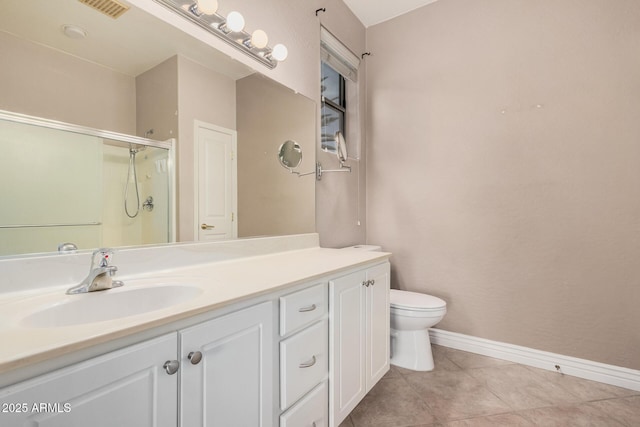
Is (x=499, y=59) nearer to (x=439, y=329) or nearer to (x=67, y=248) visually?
(x=439, y=329)

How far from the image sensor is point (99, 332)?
0.55 m

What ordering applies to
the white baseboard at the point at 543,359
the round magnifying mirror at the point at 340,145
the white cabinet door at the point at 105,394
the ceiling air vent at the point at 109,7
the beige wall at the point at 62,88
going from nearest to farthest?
the white cabinet door at the point at 105,394, the beige wall at the point at 62,88, the ceiling air vent at the point at 109,7, the white baseboard at the point at 543,359, the round magnifying mirror at the point at 340,145

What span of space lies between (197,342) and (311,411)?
2.08 ft

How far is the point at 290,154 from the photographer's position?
1772 millimetres

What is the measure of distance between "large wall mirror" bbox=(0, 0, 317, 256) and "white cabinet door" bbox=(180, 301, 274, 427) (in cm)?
53

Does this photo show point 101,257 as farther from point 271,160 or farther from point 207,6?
point 207,6

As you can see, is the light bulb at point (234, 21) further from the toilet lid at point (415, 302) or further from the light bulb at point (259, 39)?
the toilet lid at point (415, 302)

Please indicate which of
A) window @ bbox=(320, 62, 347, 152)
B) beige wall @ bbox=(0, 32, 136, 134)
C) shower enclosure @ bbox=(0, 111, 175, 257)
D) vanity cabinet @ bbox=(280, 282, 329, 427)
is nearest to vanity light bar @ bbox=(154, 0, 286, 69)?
beige wall @ bbox=(0, 32, 136, 134)

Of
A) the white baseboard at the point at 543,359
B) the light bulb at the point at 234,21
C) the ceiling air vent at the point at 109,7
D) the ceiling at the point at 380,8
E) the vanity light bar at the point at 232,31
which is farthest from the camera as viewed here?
the ceiling at the point at 380,8

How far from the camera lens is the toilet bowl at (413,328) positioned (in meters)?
1.84

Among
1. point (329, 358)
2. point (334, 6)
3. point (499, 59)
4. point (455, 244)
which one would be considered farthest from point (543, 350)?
point (334, 6)

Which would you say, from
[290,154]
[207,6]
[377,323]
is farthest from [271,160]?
[377,323]

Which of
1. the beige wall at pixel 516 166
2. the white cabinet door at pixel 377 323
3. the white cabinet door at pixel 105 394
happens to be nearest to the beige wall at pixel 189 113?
the white cabinet door at pixel 105 394

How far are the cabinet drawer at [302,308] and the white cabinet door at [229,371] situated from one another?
6 cm
